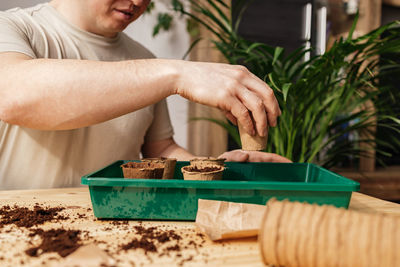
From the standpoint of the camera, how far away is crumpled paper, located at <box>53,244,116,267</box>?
1.69 ft

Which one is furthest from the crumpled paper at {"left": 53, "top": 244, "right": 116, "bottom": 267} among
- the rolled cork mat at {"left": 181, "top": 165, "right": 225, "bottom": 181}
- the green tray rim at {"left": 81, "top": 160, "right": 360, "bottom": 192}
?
the rolled cork mat at {"left": 181, "top": 165, "right": 225, "bottom": 181}

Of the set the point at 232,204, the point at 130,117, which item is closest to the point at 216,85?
the point at 232,204

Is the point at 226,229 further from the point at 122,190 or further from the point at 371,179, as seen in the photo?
the point at 371,179

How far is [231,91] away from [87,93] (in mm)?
346

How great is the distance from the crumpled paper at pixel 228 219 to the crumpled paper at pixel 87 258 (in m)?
0.20

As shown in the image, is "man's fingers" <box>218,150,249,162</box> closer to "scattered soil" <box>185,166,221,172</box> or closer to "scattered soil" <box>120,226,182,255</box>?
"scattered soil" <box>185,166,221,172</box>

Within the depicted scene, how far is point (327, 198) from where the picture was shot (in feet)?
2.32

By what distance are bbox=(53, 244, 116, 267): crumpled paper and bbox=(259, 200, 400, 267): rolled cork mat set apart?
0.25 meters

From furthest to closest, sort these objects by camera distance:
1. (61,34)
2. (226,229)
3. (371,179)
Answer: (371,179), (61,34), (226,229)

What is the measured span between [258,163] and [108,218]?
0.49 metres

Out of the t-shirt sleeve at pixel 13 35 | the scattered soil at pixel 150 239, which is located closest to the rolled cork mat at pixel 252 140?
the scattered soil at pixel 150 239

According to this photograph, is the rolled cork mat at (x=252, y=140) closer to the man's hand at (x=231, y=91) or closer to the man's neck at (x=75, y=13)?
the man's hand at (x=231, y=91)

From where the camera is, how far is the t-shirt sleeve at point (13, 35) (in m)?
0.96

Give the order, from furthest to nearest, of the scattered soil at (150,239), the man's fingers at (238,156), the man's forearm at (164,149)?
the man's forearm at (164,149) → the man's fingers at (238,156) → the scattered soil at (150,239)
